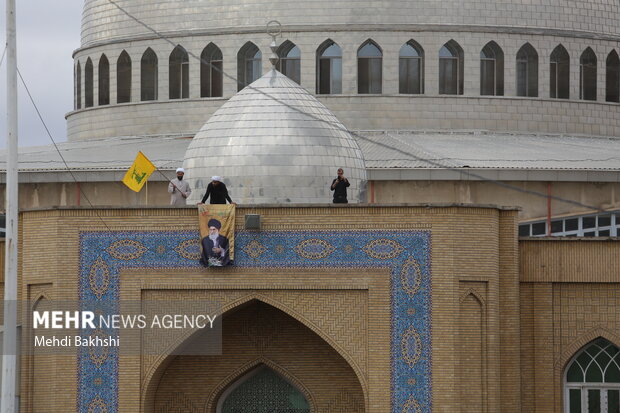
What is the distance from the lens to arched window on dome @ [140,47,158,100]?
159 feet

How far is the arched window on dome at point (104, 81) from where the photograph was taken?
4941cm

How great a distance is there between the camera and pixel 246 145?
119 feet

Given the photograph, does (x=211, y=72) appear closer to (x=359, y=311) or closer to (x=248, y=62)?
(x=248, y=62)

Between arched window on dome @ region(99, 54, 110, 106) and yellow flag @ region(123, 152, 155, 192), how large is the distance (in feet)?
28.9

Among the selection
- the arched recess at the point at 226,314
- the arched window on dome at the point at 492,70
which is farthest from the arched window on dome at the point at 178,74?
the arched recess at the point at 226,314

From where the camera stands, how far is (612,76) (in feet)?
161

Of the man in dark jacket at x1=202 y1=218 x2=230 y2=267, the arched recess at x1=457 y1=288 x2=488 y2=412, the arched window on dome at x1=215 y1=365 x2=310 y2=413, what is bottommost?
the arched window on dome at x1=215 y1=365 x2=310 y2=413

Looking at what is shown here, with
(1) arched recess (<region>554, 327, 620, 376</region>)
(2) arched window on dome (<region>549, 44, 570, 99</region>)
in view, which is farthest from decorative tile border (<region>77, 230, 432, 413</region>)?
(2) arched window on dome (<region>549, 44, 570, 99</region>)

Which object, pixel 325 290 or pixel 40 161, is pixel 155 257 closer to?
pixel 325 290

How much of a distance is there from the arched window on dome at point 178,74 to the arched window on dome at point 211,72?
0.41 m

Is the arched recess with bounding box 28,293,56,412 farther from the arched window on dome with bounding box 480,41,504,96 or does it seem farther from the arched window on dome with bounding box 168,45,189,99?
the arched window on dome with bounding box 480,41,504,96

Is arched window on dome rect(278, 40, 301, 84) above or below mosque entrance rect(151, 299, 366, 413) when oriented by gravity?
above

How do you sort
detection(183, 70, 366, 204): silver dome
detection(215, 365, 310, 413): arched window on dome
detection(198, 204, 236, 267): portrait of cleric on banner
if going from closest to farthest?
detection(198, 204, 236, 267): portrait of cleric on banner → detection(215, 365, 310, 413): arched window on dome → detection(183, 70, 366, 204): silver dome

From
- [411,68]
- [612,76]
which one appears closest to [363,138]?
[411,68]
